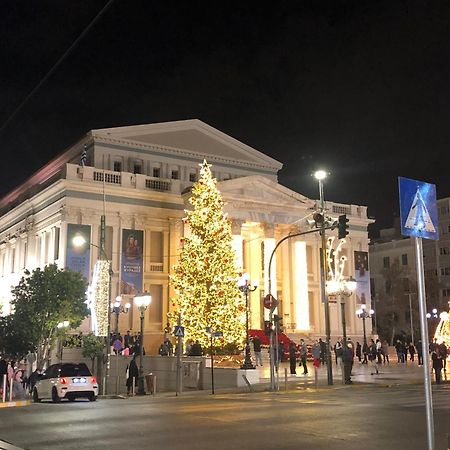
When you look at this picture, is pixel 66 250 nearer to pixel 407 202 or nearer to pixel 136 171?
pixel 136 171

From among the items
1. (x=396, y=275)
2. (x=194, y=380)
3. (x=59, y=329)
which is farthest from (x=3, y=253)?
(x=396, y=275)

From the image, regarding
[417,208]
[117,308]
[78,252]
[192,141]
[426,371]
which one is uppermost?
[192,141]

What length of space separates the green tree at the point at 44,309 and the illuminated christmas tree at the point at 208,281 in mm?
6401

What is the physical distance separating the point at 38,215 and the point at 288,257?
2308 centimetres

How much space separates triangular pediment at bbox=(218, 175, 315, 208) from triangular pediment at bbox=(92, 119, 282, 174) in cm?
728

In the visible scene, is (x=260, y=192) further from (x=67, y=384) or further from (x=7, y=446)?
(x=7, y=446)

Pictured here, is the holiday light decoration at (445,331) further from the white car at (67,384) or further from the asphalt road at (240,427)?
the white car at (67,384)

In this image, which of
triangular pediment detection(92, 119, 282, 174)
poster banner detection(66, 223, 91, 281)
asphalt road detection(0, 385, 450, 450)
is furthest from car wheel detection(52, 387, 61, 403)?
triangular pediment detection(92, 119, 282, 174)

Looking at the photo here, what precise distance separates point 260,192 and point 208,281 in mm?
16938

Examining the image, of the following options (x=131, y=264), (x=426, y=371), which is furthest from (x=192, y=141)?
(x=426, y=371)

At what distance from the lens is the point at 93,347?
37.6 metres

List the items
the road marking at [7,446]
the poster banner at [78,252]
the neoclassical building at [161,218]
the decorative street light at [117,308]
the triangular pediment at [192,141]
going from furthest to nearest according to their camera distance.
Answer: the triangular pediment at [192,141]
the neoclassical building at [161,218]
the poster banner at [78,252]
the decorative street light at [117,308]
the road marking at [7,446]

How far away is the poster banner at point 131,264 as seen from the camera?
5038 cm

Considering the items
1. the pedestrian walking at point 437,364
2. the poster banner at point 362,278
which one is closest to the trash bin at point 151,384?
the pedestrian walking at point 437,364
